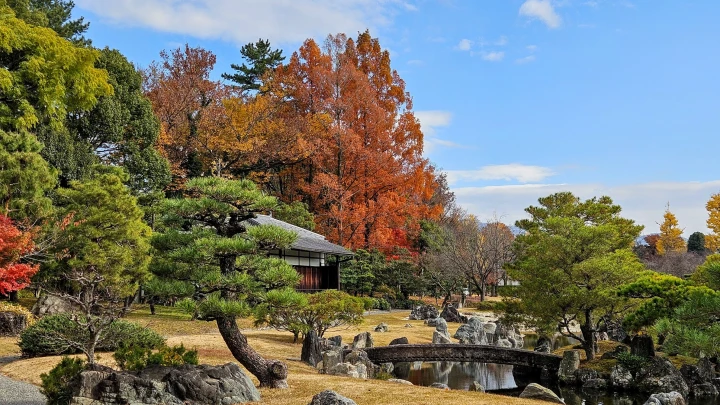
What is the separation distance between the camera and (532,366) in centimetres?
1650

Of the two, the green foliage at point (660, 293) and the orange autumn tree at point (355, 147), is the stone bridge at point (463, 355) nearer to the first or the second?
the green foliage at point (660, 293)

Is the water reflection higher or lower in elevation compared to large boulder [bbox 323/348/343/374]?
lower

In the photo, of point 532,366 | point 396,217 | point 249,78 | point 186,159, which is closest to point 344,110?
point 396,217

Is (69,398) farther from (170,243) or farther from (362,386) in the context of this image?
(362,386)

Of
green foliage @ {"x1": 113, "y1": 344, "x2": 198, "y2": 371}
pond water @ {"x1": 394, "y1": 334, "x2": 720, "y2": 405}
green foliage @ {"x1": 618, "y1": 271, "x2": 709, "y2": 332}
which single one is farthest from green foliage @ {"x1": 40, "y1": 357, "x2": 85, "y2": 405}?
green foliage @ {"x1": 618, "y1": 271, "x2": 709, "y2": 332}

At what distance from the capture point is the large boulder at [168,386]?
23.8ft

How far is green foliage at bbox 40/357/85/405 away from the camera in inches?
293

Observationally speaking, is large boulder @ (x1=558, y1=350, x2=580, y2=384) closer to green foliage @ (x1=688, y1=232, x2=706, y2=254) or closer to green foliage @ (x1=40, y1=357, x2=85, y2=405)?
green foliage @ (x1=40, y1=357, x2=85, y2=405)

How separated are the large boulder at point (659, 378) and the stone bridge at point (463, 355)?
2374mm

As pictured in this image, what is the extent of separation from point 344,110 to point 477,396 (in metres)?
26.1

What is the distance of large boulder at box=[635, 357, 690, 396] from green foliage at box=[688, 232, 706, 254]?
4433 centimetres

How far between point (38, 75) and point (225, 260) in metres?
14.0

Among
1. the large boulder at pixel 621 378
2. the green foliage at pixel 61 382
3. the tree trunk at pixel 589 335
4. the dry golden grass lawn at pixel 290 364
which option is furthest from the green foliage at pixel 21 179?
the large boulder at pixel 621 378

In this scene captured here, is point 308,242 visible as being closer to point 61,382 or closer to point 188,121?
point 188,121
